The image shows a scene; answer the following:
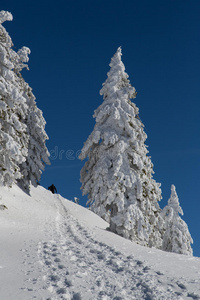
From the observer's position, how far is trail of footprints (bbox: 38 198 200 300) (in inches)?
185

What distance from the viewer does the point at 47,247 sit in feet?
26.2

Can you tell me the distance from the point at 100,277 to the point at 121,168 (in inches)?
497

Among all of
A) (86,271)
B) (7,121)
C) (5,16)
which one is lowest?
(86,271)

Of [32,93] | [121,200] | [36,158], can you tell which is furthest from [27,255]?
[32,93]

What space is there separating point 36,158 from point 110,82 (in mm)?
8985

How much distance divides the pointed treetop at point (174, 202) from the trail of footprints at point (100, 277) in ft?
58.3

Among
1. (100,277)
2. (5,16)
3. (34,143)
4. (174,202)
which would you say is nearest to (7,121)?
(5,16)

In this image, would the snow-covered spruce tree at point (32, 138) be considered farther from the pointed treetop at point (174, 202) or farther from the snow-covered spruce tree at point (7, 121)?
the pointed treetop at point (174, 202)

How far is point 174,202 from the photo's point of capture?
2455 centimetres

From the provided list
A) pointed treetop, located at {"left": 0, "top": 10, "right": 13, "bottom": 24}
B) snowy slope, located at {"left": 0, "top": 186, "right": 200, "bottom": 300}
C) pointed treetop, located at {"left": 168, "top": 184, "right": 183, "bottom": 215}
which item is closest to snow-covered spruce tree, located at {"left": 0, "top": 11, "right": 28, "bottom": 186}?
pointed treetop, located at {"left": 0, "top": 10, "right": 13, "bottom": 24}

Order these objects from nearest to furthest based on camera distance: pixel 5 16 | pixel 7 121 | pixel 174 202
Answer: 1. pixel 7 121
2. pixel 5 16
3. pixel 174 202

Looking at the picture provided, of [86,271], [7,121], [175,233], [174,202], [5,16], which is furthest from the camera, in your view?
[174,202]

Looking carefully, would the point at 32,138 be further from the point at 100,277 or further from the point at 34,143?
the point at 100,277

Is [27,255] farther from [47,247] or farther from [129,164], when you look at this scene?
[129,164]
